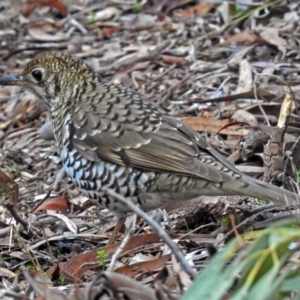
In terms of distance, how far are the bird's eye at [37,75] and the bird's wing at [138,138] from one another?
532 mm

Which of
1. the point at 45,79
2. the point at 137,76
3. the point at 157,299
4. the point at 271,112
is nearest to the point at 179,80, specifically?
the point at 137,76

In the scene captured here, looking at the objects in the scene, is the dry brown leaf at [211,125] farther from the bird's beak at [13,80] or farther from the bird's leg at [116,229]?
the bird's leg at [116,229]

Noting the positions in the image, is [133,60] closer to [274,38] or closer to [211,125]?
[274,38]

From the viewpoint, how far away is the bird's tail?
4875mm

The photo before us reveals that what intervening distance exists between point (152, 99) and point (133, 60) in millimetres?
1051

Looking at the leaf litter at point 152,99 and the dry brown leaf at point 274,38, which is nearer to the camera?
the leaf litter at point 152,99

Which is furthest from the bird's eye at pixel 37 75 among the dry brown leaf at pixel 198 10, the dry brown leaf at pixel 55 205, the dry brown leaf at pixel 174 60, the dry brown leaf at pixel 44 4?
the dry brown leaf at pixel 44 4

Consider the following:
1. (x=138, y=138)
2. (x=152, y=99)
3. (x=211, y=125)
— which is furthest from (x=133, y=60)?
(x=138, y=138)

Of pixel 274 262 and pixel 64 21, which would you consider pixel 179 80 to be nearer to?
pixel 64 21

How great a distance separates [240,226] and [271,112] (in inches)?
88.2

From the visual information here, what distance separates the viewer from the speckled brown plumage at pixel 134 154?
5.26 meters

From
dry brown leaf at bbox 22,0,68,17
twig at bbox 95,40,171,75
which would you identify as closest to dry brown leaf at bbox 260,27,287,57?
twig at bbox 95,40,171,75

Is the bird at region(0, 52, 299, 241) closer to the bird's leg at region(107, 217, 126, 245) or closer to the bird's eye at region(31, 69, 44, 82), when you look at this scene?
the bird's leg at region(107, 217, 126, 245)

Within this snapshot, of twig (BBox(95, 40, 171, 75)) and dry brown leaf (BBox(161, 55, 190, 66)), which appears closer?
dry brown leaf (BBox(161, 55, 190, 66))
